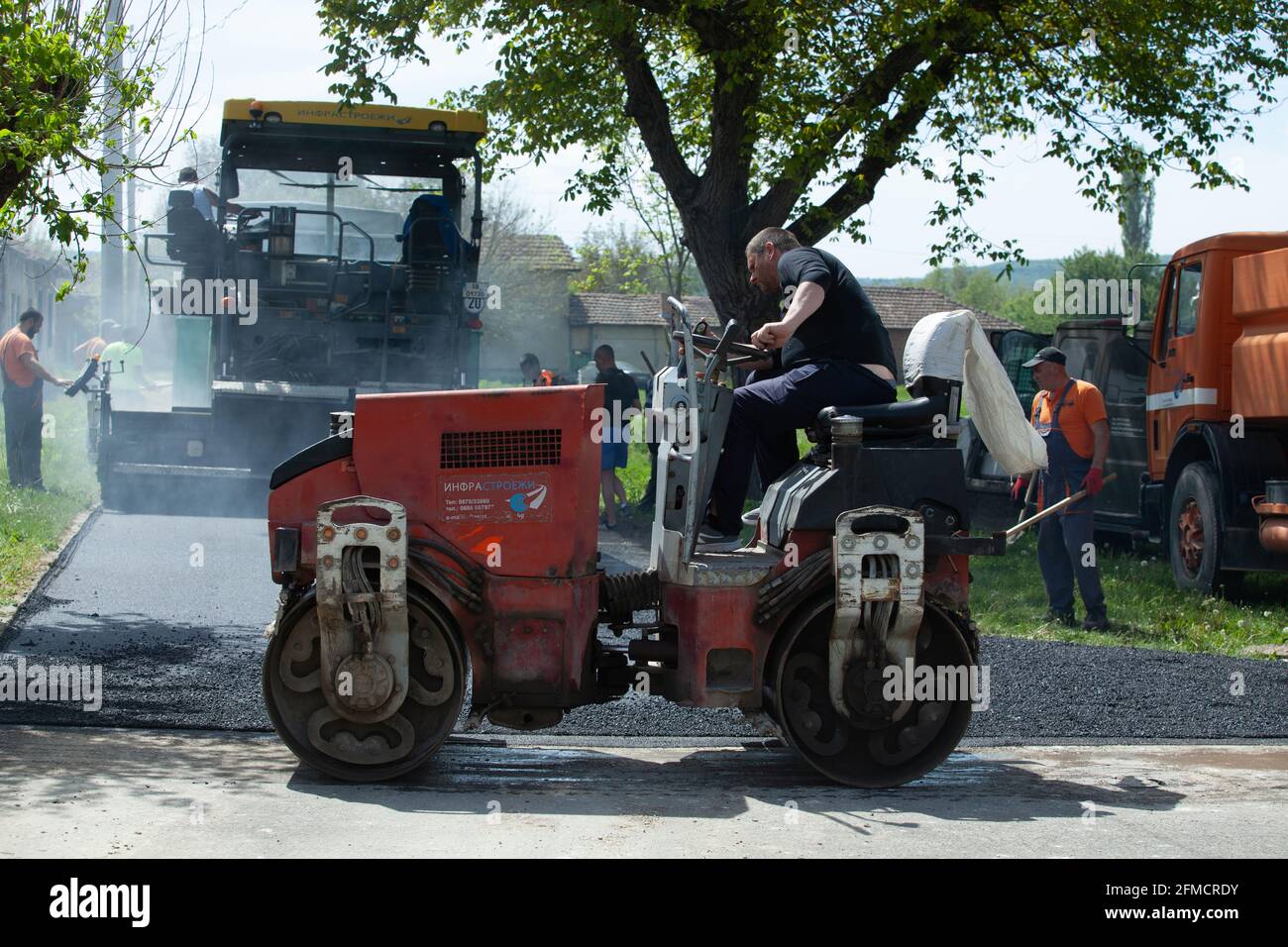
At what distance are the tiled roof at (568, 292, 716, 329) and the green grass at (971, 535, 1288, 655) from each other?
54.2 meters

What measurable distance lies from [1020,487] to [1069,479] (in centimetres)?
127

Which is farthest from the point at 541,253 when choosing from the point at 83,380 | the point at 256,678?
the point at 256,678

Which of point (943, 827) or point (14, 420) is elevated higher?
point (14, 420)

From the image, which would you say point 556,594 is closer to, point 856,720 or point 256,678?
point 856,720

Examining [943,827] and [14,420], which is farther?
[14,420]

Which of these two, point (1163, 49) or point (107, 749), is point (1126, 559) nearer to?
point (1163, 49)

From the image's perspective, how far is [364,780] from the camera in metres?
5.48

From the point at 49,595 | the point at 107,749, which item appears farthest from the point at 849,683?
the point at 49,595

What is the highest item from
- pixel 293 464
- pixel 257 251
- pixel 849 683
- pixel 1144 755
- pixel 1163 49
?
pixel 1163 49

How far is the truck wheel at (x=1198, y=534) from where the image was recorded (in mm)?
11039

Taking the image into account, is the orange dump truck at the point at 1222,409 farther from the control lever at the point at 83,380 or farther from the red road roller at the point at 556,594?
the control lever at the point at 83,380

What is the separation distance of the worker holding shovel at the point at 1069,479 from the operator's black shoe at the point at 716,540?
4477mm
